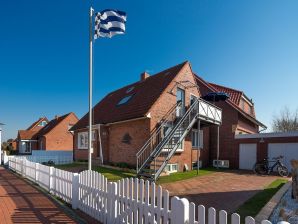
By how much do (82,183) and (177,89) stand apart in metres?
12.6

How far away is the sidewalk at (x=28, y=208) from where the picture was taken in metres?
6.51

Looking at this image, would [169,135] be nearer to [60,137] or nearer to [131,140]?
[131,140]

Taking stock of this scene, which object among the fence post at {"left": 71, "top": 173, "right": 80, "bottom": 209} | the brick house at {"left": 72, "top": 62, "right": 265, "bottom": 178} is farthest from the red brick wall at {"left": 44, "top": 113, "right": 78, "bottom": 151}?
the fence post at {"left": 71, "top": 173, "right": 80, "bottom": 209}

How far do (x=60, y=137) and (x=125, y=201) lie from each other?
3796cm

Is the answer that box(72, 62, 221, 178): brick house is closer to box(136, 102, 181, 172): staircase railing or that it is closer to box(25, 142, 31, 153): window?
box(136, 102, 181, 172): staircase railing

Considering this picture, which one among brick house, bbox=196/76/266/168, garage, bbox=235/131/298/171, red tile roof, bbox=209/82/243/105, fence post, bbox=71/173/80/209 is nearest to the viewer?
fence post, bbox=71/173/80/209

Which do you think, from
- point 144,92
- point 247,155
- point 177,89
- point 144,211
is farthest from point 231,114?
point 144,211

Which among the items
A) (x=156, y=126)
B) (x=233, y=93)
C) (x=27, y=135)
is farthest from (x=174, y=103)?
(x=27, y=135)

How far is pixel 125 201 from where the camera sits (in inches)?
221

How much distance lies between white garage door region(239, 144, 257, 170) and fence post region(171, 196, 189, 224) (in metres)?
19.0

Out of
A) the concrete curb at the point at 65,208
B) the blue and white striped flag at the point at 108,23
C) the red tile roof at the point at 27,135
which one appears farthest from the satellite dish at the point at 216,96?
the red tile roof at the point at 27,135

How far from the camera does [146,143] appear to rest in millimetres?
15141

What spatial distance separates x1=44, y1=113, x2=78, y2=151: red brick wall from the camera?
131 feet

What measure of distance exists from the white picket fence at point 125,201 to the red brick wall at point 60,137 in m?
31.6
